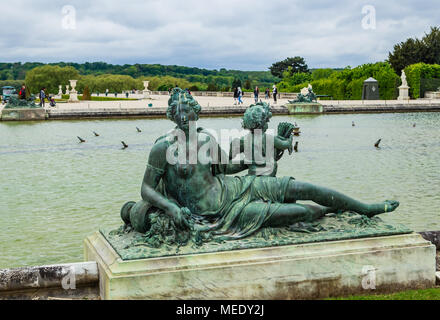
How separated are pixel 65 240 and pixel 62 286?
2.50m

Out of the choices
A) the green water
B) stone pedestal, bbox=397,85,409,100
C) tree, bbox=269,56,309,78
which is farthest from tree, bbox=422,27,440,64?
the green water

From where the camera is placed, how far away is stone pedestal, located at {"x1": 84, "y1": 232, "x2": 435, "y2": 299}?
3896mm

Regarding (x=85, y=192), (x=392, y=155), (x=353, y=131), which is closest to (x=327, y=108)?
(x=353, y=131)

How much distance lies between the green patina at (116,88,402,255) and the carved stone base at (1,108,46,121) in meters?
22.5

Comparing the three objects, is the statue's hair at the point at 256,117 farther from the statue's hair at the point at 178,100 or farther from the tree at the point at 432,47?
the tree at the point at 432,47

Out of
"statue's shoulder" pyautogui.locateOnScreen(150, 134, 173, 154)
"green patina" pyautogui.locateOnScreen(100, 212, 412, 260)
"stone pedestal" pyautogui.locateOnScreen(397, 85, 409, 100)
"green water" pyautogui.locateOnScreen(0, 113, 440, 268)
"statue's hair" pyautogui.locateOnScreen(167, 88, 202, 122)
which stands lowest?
"green water" pyautogui.locateOnScreen(0, 113, 440, 268)

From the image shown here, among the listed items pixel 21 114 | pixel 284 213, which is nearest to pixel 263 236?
pixel 284 213

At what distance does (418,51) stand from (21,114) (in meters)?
38.7

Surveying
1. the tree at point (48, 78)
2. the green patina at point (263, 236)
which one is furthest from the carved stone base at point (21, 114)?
the tree at point (48, 78)

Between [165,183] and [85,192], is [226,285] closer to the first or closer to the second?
[165,183]

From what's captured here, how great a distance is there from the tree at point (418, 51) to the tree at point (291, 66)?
23117 millimetres

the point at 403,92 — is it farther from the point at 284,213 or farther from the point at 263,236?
the point at 263,236

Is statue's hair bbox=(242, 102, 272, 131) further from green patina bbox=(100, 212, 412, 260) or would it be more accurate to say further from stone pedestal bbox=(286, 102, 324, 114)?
stone pedestal bbox=(286, 102, 324, 114)

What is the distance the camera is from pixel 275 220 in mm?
4371
